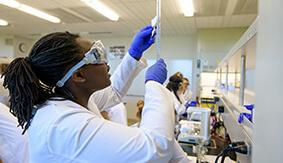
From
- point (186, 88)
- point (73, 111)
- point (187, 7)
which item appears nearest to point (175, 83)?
point (186, 88)

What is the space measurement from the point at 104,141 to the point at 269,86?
435mm

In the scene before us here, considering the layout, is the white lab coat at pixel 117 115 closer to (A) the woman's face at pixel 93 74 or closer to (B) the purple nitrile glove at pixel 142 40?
(B) the purple nitrile glove at pixel 142 40

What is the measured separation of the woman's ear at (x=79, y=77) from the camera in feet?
2.58

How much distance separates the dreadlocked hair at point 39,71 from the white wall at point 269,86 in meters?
0.56

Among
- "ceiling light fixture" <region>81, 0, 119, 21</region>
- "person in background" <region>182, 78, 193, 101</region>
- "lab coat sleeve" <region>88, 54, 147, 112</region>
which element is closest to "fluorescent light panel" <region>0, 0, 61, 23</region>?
"ceiling light fixture" <region>81, 0, 119, 21</region>

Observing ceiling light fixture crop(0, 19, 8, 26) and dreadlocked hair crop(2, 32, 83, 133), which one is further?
ceiling light fixture crop(0, 19, 8, 26)

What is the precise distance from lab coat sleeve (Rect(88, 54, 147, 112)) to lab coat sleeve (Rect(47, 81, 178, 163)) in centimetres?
55

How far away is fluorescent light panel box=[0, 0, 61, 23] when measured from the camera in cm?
384

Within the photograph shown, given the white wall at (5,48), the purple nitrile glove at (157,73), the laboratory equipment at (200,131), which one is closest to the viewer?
the purple nitrile glove at (157,73)

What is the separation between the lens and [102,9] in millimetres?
4145

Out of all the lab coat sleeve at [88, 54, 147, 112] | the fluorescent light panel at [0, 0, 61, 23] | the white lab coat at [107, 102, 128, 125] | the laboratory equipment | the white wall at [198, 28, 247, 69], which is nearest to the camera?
the lab coat sleeve at [88, 54, 147, 112]

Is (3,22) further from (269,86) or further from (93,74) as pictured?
(269,86)

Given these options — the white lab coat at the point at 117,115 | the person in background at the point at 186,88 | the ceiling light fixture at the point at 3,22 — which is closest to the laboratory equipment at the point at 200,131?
the white lab coat at the point at 117,115

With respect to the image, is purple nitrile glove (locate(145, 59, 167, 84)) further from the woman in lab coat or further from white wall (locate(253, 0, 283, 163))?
white wall (locate(253, 0, 283, 163))
